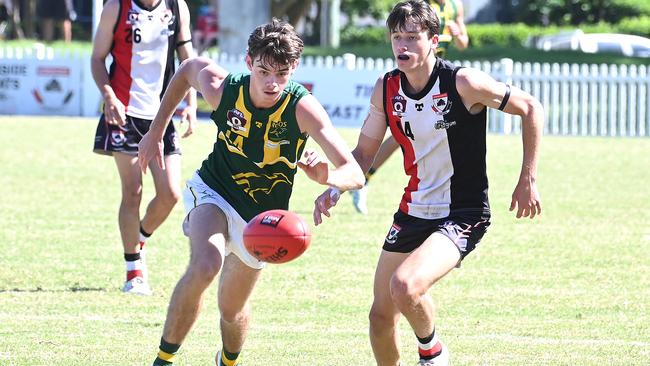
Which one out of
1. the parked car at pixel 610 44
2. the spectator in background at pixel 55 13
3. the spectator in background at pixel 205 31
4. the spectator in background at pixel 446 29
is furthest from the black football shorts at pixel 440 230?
the spectator in background at pixel 55 13

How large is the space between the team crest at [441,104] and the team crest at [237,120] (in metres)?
0.96

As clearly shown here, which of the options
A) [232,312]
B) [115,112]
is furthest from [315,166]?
[115,112]

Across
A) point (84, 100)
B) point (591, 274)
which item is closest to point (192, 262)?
point (591, 274)

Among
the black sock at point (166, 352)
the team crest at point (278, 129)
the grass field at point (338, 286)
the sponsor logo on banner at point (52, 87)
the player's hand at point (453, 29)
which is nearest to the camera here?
the black sock at point (166, 352)

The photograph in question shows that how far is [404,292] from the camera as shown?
6152 millimetres

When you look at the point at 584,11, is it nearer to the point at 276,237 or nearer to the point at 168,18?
the point at 168,18

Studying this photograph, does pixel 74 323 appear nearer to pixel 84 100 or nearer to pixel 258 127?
pixel 258 127

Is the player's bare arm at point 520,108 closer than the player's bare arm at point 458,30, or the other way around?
the player's bare arm at point 520,108

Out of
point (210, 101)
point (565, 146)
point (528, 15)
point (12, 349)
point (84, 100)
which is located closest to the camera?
point (210, 101)

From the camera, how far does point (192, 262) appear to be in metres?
6.35

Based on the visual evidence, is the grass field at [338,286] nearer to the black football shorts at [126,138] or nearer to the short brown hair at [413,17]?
the black football shorts at [126,138]

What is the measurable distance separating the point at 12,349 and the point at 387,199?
7807 millimetres

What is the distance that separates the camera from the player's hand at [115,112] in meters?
8.88

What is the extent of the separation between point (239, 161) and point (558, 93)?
18.2 m
